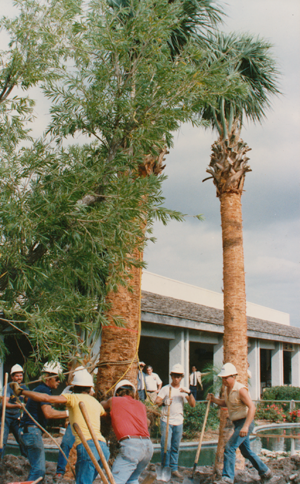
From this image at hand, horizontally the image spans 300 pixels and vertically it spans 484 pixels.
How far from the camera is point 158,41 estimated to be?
6891mm

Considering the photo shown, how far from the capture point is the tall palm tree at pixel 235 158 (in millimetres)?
9609

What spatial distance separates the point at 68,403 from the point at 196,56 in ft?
17.7

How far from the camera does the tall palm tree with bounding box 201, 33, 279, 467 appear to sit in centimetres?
961

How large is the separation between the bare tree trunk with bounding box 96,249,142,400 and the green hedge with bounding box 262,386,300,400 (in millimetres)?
16000

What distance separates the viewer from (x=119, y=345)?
7.20 metres

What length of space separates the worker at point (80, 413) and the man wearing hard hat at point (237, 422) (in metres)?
2.45

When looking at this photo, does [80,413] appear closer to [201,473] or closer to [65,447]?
[65,447]

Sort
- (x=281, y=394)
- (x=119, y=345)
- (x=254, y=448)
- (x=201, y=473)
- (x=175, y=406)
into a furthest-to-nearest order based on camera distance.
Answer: (x=281, y=394) → (x=254, y=448) → (x=175, y=406) → (x=201, y=473) → (x=119, y=345)

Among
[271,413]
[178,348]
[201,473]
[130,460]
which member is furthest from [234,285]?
[271,413]

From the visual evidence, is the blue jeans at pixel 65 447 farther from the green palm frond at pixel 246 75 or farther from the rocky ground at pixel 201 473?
the green palm frond at pixel 246 75

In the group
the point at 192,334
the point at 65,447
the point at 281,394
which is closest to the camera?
the point at 65,447

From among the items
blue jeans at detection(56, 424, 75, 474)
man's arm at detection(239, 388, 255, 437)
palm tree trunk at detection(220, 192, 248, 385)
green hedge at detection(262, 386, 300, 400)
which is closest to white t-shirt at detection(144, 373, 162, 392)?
palm tree trunk at detection(220, 192, 248, 385)

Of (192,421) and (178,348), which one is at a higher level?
(178,348)

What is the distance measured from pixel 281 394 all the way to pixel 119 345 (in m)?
16.4
